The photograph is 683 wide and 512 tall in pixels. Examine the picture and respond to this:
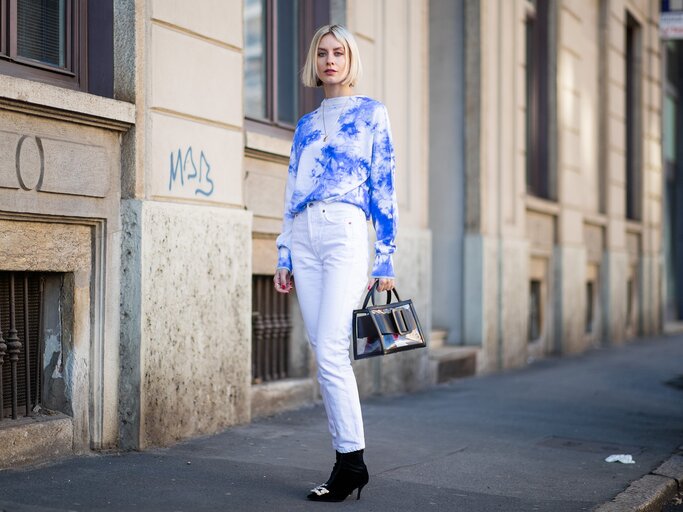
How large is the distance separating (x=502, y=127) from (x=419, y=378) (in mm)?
3505

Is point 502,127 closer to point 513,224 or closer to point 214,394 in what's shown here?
point 513,224

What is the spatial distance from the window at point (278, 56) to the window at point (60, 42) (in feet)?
5.94

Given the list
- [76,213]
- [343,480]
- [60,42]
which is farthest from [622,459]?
[60,42]

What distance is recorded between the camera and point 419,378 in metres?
9.23

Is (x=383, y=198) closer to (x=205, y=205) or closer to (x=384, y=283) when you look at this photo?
(x=384, y=283)

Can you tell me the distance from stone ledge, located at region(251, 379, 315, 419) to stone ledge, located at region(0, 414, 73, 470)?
5.88ft

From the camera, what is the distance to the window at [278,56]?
7.69 metres

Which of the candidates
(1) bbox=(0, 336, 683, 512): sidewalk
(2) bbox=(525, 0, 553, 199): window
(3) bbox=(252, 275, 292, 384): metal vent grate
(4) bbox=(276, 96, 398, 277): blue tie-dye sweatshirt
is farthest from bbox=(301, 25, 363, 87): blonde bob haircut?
(2) bbox=(525, 0, 553, 199): window

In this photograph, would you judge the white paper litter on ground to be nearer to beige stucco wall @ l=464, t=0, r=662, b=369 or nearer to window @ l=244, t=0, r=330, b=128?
window @ l=244, t=0, r=330, b=128

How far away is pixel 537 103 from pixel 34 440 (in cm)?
960

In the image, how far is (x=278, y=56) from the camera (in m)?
8.00

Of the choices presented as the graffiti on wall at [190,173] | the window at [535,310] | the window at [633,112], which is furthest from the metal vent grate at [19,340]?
the window at [633,112]

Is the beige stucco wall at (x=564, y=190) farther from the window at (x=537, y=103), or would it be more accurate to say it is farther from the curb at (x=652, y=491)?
the curb at (x=652, y=491)

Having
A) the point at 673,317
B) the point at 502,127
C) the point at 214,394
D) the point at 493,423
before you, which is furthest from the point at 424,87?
the point at 673,317
